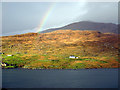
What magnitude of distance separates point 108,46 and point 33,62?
87741 millimetres

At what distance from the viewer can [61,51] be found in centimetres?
15500

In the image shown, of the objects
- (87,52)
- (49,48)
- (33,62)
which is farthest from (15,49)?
(87,52)

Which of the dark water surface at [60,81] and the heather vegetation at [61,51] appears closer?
the dark water surface at [60,81]

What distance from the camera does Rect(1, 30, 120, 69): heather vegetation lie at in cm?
11181

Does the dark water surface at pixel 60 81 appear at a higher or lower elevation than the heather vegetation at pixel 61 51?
lower

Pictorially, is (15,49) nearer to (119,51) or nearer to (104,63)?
(104,63)

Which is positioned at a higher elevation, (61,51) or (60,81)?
(61,51)

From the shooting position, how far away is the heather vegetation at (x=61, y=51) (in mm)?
111812

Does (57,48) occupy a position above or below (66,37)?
below

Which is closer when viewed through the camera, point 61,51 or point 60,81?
point 60,81

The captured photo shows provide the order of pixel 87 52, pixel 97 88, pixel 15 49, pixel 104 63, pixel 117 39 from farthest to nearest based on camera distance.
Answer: pixel 117 39
pixel 15 49
pixel 87 52
pixel 104 63
pixel 97 88

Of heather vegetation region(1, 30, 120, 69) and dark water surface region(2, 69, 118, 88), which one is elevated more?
heather vegetation region(1, 30, 120, 69)

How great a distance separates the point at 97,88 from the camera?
4891 cm

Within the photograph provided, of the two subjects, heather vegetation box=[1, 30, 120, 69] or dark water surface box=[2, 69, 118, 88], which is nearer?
dark water surface box=[2, 69, 118, 88]
